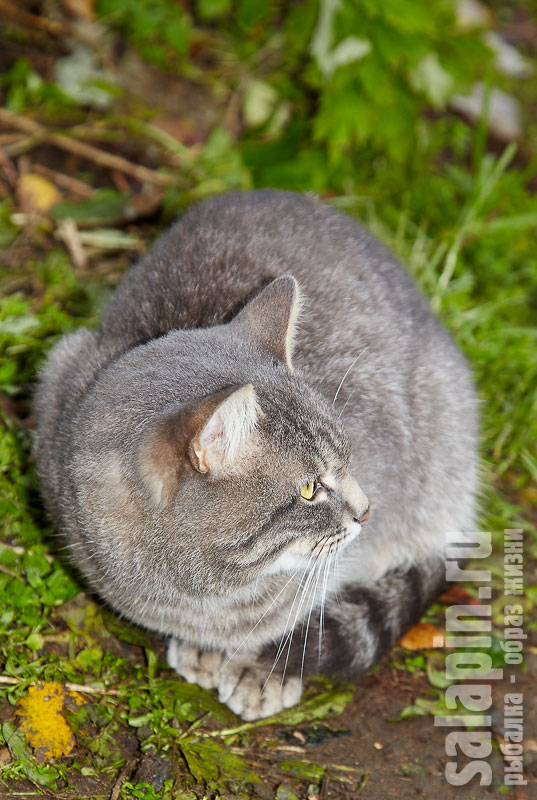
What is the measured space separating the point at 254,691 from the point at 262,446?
107cm

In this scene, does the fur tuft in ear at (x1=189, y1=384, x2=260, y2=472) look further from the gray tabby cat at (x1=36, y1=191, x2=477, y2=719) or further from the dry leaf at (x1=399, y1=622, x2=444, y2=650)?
the dry leaf at (x1=399, y1=622, x2=444, y2=650)

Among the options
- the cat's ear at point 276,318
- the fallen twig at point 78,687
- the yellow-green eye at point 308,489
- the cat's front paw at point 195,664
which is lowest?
the cat's front paw at point 195,664

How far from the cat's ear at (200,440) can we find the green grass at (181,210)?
0.89 metres

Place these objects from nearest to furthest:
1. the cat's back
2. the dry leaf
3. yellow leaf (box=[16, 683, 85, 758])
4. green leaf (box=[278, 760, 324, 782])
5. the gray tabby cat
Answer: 1. the gray tabby cat
2. yellow leaf (box=[16, 683, 85, 758])
3. green leaf (box=[278, 760, 324, 782])
4. the cat's back
5. the dry leaf

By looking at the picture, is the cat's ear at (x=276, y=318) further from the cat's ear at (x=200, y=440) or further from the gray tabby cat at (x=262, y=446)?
the cat's ear at (x=200, y=440)

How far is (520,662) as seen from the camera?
3328 mm

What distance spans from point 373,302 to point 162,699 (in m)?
1.70

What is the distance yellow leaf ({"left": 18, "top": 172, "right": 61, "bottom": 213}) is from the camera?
181 inches

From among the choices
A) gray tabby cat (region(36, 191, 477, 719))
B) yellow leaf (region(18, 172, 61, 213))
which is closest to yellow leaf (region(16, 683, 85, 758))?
gray tabby cat (region(36, 191, 477, 719))

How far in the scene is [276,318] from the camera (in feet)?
8.78

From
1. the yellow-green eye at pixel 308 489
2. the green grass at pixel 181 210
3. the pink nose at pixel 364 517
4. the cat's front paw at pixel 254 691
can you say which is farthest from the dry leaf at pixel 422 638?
the yellow-green eye at pixel 308 489

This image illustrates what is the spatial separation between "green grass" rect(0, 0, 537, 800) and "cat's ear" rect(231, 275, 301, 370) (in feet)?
3.80

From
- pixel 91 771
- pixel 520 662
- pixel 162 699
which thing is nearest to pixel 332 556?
pixel 162 699

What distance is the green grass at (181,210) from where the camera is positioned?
2766mm
